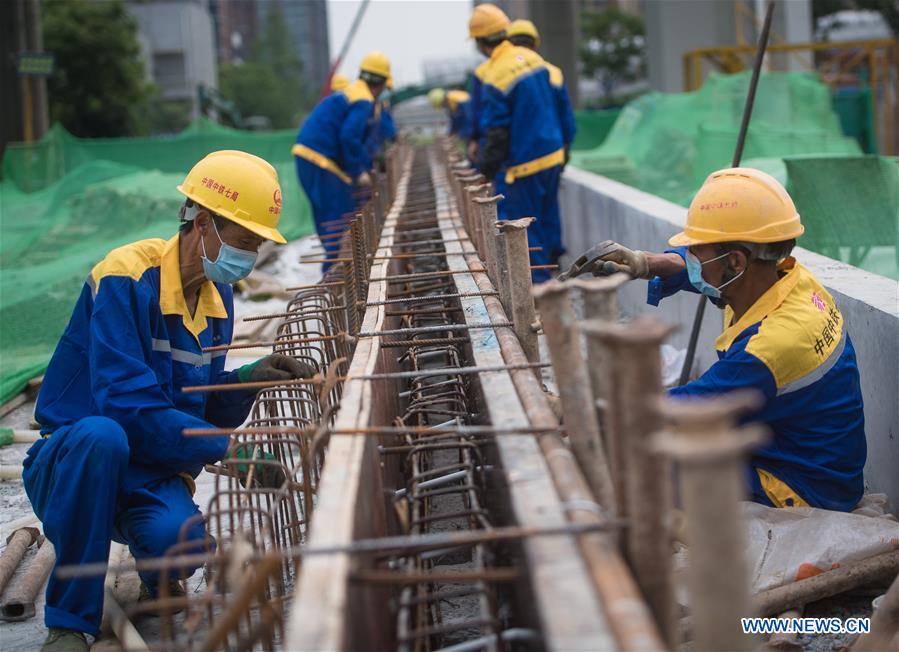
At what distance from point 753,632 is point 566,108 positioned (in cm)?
716

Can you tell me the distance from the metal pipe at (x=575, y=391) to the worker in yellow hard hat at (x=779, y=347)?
118cm

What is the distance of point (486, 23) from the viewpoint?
32.6 feet

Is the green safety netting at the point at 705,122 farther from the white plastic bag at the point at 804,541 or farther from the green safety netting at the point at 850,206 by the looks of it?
the white plastic bag at the point at 804,541

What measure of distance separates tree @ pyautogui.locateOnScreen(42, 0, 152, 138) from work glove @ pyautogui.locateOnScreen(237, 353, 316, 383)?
4098 centimetres

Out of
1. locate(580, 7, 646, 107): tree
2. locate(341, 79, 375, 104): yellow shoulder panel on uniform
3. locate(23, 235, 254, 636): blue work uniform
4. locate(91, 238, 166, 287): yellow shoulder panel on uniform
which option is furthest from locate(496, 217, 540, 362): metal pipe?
locate(580, 7, 646, 107): tree

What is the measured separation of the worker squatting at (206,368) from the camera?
387 cm

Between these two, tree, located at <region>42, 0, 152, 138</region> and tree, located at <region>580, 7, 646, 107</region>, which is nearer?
tree, located at <region>42, 0, 152, 138</region>

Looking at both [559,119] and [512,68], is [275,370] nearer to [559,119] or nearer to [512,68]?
[512,68]

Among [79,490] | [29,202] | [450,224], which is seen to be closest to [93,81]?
[29,202]

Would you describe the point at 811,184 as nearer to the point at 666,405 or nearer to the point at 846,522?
the point at 846,522

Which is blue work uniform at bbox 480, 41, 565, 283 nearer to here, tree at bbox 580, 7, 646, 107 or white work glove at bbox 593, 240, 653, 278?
white work glove at bbox 593, 240, 653, 278

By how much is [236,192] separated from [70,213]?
10596 millimetres

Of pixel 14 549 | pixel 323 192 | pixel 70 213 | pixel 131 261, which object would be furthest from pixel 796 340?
pixel 70 213

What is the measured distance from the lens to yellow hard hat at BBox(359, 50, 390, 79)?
39.8 ft
